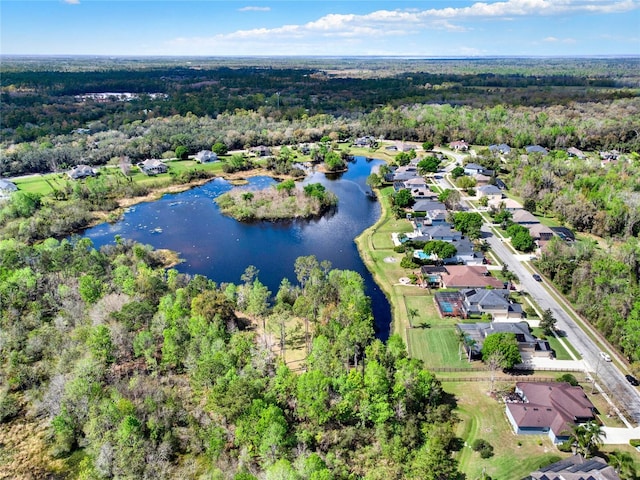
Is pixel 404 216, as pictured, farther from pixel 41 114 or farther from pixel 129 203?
pixel 41 114

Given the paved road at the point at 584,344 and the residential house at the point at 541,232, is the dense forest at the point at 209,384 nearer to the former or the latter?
the paved road at the point at 584,344

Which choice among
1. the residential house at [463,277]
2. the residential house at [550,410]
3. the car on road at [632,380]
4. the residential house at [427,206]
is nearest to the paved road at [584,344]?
the car on road at [632,380]

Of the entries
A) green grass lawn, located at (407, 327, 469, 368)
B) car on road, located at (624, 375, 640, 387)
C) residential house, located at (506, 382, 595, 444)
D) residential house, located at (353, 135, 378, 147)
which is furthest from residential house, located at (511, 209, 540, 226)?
residential house, located at (353, 135, 378, 147)

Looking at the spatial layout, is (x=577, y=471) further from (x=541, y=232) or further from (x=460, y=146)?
(x=460, y=146)

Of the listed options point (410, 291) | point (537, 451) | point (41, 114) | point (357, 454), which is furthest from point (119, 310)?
point (41, 114)

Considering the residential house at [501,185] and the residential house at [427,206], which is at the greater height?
the residential house at [501,185]

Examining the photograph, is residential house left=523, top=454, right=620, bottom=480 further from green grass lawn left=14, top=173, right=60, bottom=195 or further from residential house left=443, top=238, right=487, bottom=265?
green grass lawn left=14, top=173, right=60, bottom=195
